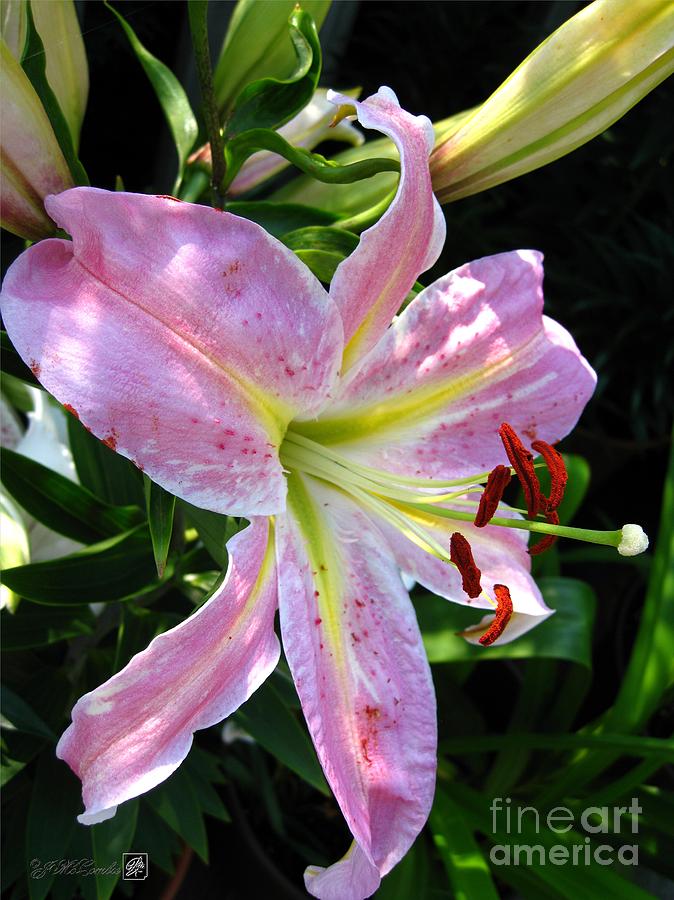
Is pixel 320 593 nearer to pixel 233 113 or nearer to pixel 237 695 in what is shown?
pixel 237 695

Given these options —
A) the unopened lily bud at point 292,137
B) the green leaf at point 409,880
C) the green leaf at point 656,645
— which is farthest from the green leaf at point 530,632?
the unopened lily bud at point 292,137

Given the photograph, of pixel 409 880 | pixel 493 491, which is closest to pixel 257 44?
pixel 493 491

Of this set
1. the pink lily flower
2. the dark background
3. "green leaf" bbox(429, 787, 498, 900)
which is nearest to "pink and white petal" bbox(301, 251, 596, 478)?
the pink lily flower

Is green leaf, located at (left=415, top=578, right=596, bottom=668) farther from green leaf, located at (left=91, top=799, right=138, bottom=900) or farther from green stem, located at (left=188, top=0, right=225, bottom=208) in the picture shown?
green stem, located at (left=188, top=0, right=225, bottom=208)

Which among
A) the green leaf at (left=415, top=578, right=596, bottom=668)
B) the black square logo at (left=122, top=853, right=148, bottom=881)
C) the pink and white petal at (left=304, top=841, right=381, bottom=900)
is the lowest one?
the black square logo at (left=122, top=853, right=148, bottom=881)

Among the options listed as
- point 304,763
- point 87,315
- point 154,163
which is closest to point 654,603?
point 304,763

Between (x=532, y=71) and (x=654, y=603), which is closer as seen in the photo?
(x=532, y=71)

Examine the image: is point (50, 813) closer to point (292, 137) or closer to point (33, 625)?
point (33, 625)
